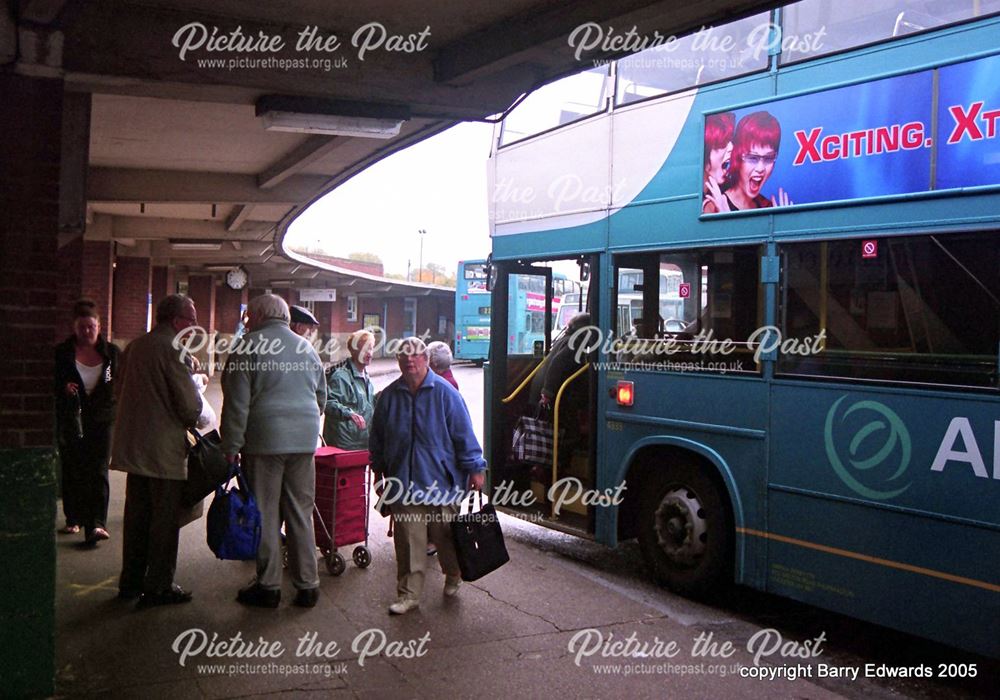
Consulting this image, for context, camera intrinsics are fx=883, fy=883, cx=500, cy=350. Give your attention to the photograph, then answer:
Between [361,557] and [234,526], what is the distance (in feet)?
5.27

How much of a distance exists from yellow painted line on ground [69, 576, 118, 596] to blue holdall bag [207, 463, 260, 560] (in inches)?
43.3

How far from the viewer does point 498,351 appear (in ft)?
27.7

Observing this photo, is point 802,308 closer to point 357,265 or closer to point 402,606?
point 402,606

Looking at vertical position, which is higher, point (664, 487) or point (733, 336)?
point (733, 336)

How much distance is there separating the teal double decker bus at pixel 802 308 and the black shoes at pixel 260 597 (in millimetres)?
2616

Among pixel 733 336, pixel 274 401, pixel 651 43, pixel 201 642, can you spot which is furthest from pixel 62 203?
Answer: pixel 733 336

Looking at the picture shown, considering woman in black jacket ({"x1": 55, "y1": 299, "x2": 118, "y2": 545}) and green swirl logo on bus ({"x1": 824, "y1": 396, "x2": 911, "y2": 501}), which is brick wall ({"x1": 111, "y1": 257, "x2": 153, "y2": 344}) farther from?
green swirl logo on bus ({"x1": 824, "y1": 396, "x2": 911, "y2": 501})

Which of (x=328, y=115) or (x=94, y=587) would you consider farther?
(x=328, y=115)

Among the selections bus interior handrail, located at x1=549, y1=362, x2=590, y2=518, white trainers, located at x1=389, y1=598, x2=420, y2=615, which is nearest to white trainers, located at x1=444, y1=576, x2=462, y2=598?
white trainers, located at x1=389, y1=598, x2=420, y2=615

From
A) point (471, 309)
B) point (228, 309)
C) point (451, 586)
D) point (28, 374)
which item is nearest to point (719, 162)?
point (451, 586)

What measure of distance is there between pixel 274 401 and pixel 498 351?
314 centimetres

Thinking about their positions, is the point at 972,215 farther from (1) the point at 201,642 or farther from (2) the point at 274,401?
(1) the point at 201,642

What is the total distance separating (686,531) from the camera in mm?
6301

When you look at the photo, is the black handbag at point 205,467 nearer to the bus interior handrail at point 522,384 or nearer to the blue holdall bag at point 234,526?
the blue holdall bag at point 234,526
